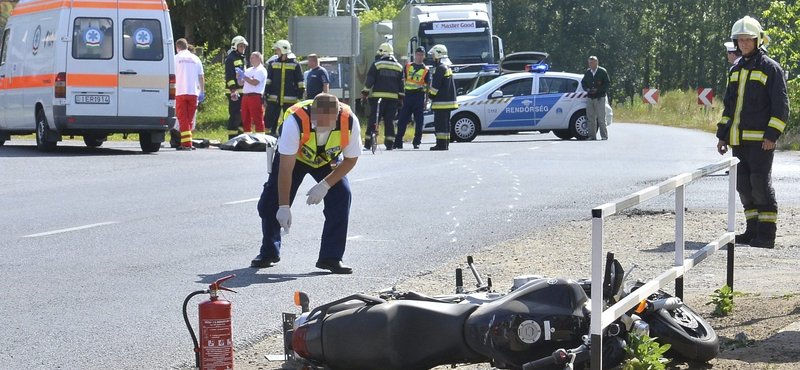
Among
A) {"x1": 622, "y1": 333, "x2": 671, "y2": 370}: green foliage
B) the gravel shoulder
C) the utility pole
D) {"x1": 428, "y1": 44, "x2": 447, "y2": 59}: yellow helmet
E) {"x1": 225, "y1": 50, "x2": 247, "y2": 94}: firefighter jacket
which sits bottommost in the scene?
the gravel shoulder

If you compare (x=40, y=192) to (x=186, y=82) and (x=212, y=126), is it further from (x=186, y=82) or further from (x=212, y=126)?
(x=212, y=126)

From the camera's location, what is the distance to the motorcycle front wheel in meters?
5.23

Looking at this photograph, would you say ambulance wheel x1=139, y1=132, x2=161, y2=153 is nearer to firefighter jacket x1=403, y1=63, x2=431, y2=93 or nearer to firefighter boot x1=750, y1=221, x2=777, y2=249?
firefighter jacket x1=403, y1=63, x2=431, y2=93

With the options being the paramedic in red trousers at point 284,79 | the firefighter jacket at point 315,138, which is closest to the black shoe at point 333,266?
the firefighter jacket at point 315,138

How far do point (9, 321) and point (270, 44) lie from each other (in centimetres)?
4384

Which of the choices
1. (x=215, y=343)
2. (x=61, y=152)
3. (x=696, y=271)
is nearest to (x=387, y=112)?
(x=61, y=152)

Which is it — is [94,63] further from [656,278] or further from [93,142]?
[656,278]

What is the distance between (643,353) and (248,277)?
383cm

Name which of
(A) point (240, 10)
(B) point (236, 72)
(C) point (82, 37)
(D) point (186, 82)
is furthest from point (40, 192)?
(A) point (240, 10)

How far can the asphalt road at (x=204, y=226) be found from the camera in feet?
21.2

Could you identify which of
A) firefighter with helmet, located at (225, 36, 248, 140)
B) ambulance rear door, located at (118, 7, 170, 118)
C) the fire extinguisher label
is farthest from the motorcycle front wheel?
firefighter with helmet, located at (225, 36, 248, 140)

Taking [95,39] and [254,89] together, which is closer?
[95,39]

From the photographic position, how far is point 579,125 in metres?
27.3

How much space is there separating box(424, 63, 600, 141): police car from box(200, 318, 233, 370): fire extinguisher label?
22.1 m
